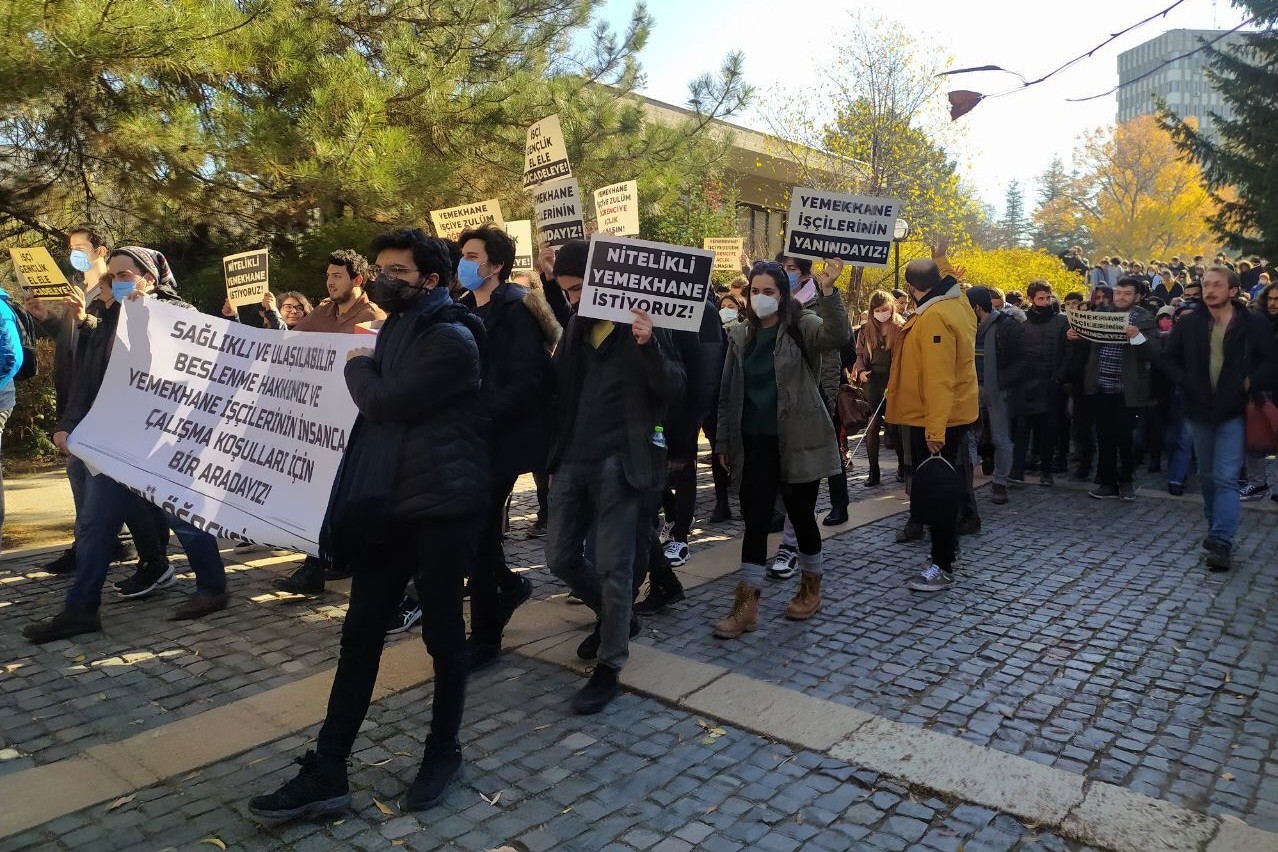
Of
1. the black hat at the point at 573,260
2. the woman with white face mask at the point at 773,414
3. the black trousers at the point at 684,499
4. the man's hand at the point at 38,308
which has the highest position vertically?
the man's hand at the point at 38,308

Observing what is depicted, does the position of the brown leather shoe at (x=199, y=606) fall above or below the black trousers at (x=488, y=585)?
below

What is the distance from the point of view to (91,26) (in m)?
7.00

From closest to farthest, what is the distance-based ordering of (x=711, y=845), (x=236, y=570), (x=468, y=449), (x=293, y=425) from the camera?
(x=711, y=845) < (x=468, y=449) < (x=293, y=425) < (x=236, y=570)

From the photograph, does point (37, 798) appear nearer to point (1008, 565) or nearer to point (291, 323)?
point (291, 323)

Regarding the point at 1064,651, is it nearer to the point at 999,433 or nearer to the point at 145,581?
the point at 999,433

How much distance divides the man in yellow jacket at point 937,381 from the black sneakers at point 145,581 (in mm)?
4757

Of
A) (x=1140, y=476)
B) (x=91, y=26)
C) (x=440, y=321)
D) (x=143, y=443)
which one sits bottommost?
(x=1140, y=476)

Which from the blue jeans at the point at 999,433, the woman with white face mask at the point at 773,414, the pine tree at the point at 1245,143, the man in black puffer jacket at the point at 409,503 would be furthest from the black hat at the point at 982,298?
the pine tree at the point at 1245,143

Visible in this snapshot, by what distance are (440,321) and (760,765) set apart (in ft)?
6.82

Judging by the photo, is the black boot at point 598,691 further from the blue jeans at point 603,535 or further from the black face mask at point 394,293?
the black face mask at point 394,293

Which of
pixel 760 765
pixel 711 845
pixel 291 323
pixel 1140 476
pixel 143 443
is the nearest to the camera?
pixel 711 845

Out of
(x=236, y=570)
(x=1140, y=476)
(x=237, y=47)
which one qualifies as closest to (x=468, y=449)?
(x=236, y=570)

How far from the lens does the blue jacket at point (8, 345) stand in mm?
5773

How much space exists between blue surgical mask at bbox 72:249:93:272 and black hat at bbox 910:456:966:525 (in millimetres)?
5327
